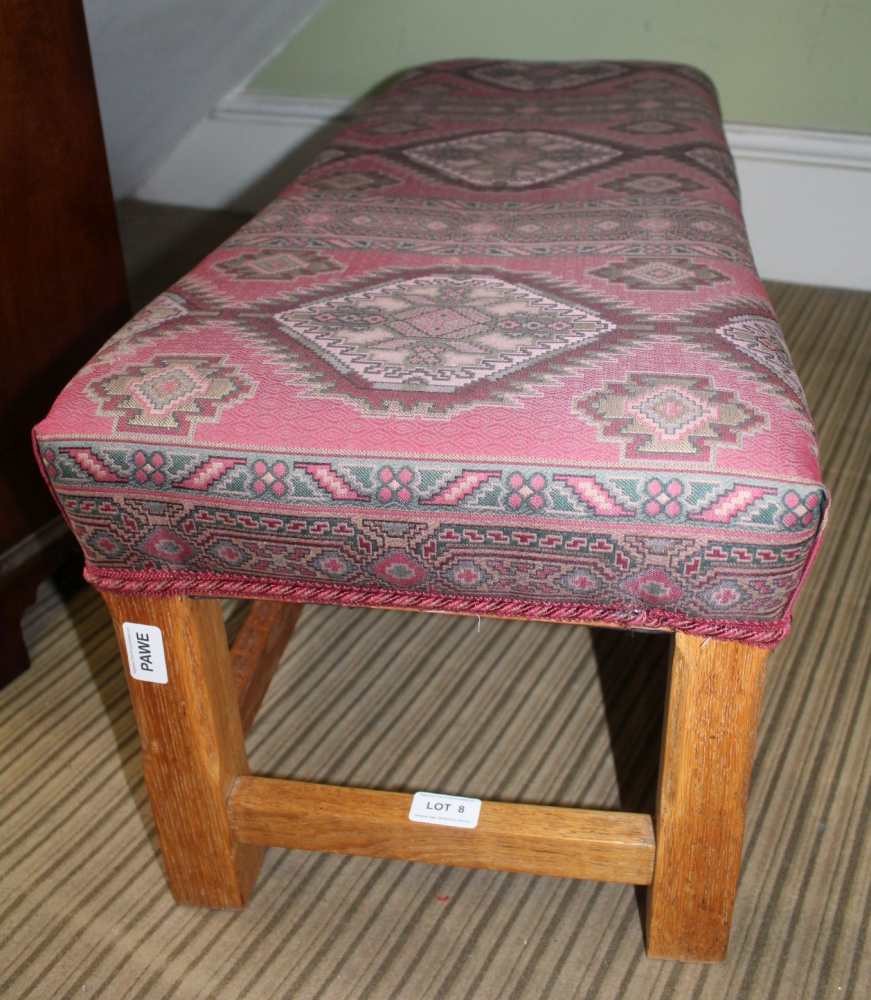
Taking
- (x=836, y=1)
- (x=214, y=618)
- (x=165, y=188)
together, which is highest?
(x=836, y=1)

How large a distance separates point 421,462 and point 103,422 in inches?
8.4

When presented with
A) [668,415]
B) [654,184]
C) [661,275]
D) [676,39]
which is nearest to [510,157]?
[654,184]

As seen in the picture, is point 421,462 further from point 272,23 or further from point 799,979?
point 272,23

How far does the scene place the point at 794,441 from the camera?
691 mm

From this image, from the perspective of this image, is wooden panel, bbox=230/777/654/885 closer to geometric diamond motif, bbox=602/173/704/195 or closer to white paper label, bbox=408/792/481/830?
white paper label, bbox=408/792/481/830

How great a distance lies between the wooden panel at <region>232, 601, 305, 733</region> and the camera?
107 centimetres

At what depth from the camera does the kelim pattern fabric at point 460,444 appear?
685 mm

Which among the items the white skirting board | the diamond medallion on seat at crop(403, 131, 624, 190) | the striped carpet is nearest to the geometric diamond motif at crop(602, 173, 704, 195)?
the diamond medallion on seat at crop(403, 131, 624, 190)

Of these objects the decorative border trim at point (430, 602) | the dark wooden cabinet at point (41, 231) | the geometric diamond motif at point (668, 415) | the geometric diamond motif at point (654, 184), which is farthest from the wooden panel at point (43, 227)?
the geometric diamond motif at point (668, 415)

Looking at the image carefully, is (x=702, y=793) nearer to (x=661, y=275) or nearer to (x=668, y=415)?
(x=668, y=415)

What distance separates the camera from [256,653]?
1093 mm

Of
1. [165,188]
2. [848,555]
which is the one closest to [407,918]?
[848,555]

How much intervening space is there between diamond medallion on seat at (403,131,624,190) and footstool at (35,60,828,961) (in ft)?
0.53

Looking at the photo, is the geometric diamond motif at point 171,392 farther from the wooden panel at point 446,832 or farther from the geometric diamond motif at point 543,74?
the geometric diamond motif at point 543,74
